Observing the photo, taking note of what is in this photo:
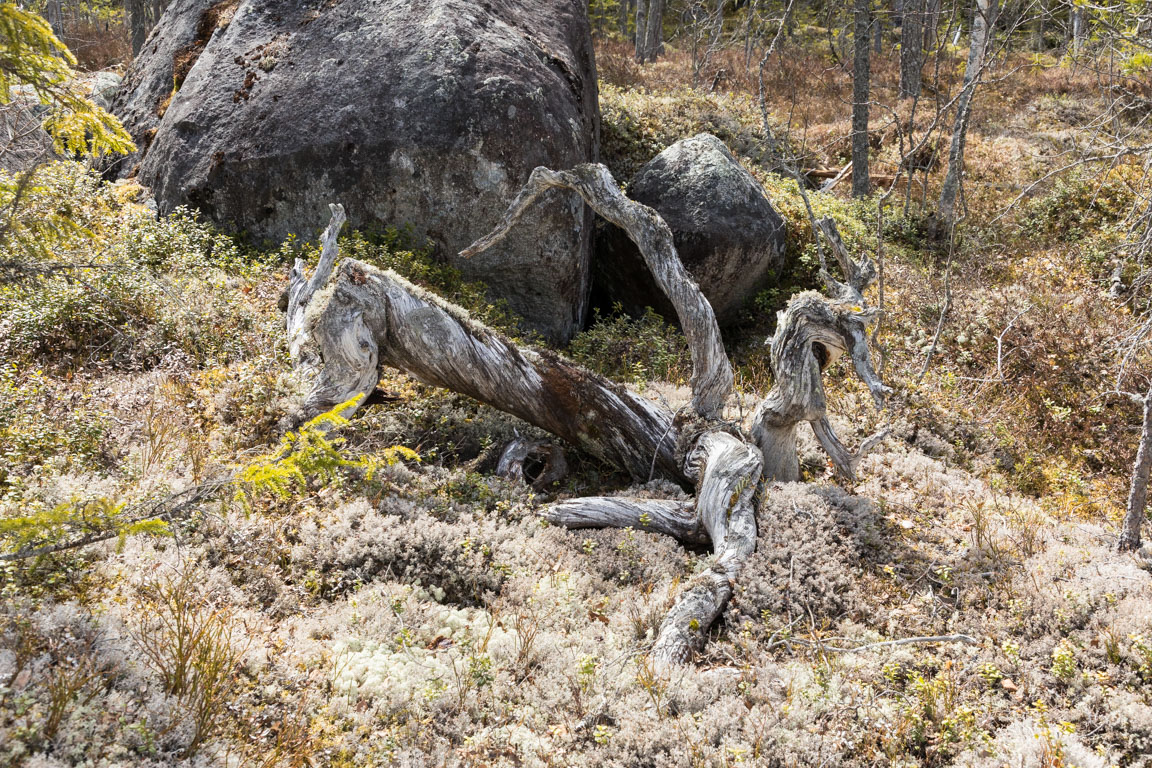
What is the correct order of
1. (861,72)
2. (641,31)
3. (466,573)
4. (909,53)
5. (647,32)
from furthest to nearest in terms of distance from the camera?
(647,32) → (641,31) → (909,53) → (861,72) → (466,573)

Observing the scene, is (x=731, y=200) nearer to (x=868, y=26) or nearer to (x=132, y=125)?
(x=868, y=26)

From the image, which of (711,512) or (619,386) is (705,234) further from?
(711,512)

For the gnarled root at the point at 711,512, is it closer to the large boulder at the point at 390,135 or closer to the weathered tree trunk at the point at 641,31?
the large boulder at the point at 390,135

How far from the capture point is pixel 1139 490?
516 cm

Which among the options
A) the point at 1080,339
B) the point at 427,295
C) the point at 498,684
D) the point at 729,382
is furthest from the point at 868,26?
the point at 498,684

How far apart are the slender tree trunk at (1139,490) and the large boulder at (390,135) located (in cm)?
656

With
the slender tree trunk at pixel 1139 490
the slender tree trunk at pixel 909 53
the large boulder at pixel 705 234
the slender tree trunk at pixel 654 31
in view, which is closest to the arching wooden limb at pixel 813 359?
the slender tree trunk at pixel 1139 490

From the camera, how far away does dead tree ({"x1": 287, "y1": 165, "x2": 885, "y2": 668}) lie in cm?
567

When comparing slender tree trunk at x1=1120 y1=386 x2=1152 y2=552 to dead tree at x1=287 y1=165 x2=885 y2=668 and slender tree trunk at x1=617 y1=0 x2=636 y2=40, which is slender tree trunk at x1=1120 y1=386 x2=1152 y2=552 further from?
slender tree trunk at x1=617 y1=0 x2=636 y2=40

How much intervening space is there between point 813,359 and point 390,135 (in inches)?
244

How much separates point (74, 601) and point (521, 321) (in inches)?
257

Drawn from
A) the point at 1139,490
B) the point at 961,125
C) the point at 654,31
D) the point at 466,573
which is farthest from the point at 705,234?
the point at 654,31

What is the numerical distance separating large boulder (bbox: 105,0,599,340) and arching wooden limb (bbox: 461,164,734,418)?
267 centimetres

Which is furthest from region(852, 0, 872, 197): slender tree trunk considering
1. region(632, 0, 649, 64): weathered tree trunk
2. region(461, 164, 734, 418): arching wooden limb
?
region(632, 0, 649, 64): weathered tree trunk
